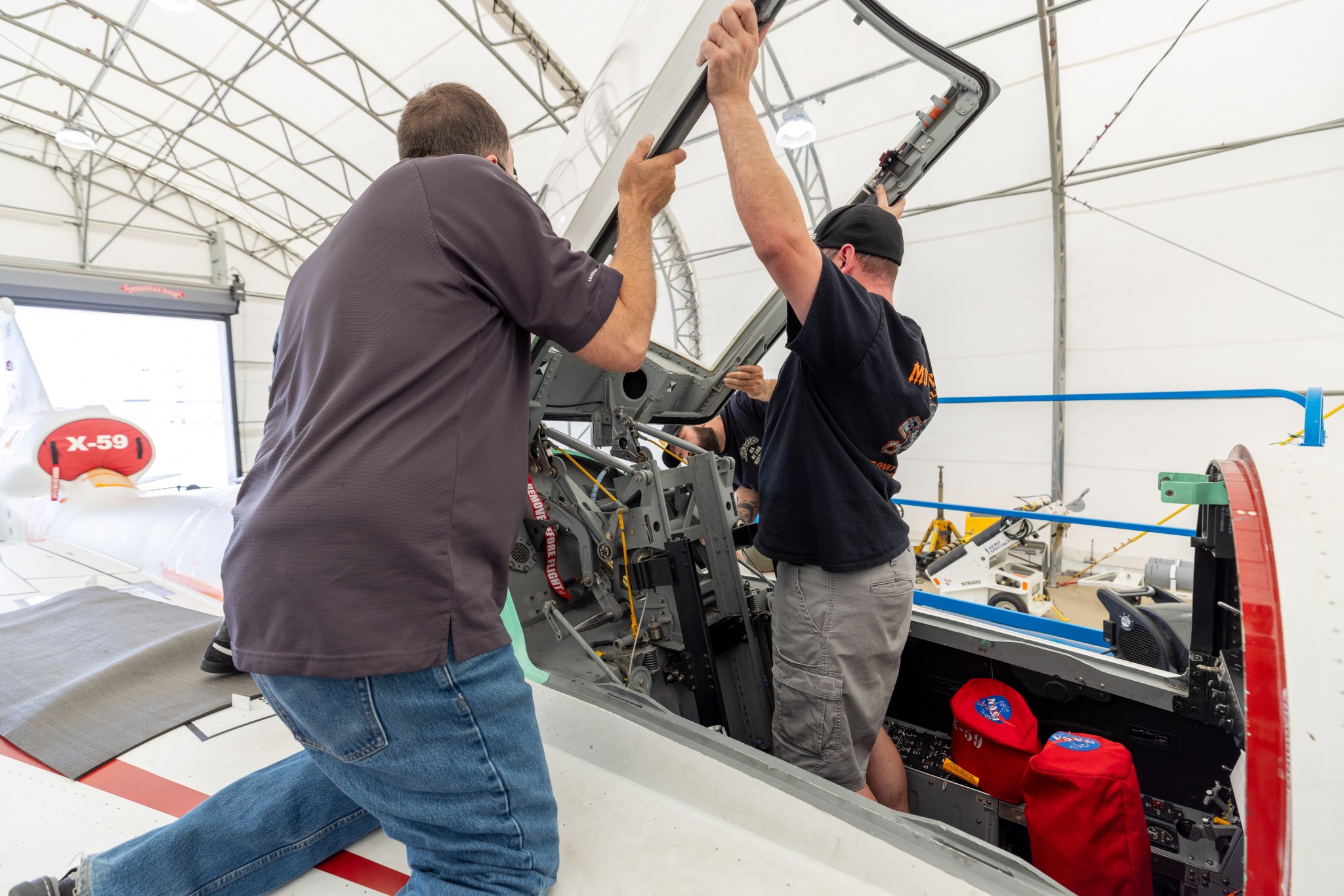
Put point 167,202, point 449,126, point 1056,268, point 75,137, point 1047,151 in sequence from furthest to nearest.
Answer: point 167,202
point 75,137
point 1056,268
point 1047,151
point 449,126

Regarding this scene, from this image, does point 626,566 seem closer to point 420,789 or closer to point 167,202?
point 420,789

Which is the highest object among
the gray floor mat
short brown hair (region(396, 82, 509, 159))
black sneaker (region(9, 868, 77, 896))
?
short brown hair (region(396, 82, 509, 159))

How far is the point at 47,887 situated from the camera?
1.09m

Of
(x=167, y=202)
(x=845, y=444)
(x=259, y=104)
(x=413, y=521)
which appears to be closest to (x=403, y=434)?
(x=413, y=521)

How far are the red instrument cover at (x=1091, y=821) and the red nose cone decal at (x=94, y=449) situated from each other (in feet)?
19.1

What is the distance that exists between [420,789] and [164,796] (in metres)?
1.00

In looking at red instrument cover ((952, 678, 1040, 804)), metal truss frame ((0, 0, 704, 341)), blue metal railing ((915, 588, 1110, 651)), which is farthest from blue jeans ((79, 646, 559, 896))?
metal truss frame ((0, 0, 704, 341))

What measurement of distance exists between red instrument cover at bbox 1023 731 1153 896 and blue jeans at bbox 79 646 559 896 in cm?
118

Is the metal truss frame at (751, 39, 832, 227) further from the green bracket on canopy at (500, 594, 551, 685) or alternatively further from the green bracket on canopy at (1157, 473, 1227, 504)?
the green bracket on canopy at (500, 594, 551, 685)

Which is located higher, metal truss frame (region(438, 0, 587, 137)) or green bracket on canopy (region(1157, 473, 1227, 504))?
metal truss frame (region(438, 0, 587, 137))

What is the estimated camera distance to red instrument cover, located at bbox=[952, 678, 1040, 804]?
69.9 inches

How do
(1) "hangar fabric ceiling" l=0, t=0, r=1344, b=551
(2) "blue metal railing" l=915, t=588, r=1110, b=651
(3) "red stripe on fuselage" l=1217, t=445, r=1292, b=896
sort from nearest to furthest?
1. (3) "red stripe on fuselage" l=1217, t=445, r=1292, b=896
2. (2) "blue metal railing" l=915, t=588, r=1110, b=651
3. (1) "hangar fabric ceiling" l=0, t=0, r=1344, b=551

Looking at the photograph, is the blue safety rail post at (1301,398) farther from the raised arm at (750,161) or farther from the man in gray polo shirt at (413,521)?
the man in gray polo shirt at (413,521)

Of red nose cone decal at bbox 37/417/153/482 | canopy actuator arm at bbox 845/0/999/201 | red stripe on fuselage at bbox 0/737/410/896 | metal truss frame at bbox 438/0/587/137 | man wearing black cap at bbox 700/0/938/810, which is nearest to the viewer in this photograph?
red stripe on fuselage at bbox 0/737/410/896
